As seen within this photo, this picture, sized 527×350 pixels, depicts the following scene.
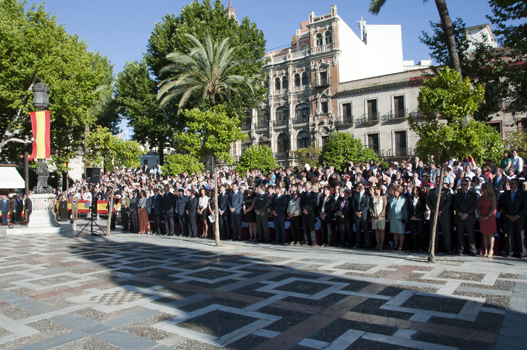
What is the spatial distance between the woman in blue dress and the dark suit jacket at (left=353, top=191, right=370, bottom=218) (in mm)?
657

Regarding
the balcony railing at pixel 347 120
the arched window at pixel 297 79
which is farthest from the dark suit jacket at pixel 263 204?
the arched window at pixel 297 79

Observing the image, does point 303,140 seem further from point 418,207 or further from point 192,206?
point 418,207

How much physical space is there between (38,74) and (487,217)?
28620 millimetres

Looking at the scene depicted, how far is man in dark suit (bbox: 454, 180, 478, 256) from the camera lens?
31.5 ft

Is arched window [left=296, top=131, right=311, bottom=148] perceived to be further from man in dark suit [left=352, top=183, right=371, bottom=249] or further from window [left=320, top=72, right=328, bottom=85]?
man in dark suit [left=352, top=183, right=371, bottom=249]

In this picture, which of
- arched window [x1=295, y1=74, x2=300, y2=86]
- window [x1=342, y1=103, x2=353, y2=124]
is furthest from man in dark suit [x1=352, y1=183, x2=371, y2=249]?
arched window [x1=295, y1=74, x2=300, y2=86]

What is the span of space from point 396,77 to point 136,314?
42.7 m

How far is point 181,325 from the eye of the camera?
4996 millimetres

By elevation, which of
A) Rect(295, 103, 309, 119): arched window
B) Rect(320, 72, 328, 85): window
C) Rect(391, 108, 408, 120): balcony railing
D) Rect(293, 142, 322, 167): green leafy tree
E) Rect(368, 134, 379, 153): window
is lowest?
Rect(293, 142, 322, 167): green leafy tree

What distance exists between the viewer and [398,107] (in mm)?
42438

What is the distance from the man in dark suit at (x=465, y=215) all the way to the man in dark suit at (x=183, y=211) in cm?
1020

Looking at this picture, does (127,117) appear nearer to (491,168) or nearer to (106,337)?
(491,168)

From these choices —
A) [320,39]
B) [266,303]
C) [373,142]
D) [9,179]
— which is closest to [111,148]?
[266,303]

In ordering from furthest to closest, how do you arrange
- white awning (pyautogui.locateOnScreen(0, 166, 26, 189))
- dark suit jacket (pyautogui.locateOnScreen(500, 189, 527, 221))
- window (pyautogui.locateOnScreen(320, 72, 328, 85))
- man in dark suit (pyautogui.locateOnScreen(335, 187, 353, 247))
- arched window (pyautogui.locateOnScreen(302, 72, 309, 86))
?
1. arched window (pyautogui.locateOnScreen(302, 72, 309, 86))
2. window (pyautogui.locateOnScreen(320, 72, 328, 85))
3. white awning (pyautogui.locateOnScreen(0, 166, 26, 189))
4. man in dark suit (pyautogui.locateOnScreen(335, 187, 353, 247))
5. dark suit jacket (pyautogui.locateOnScreen(500, 189, 527, 221))
